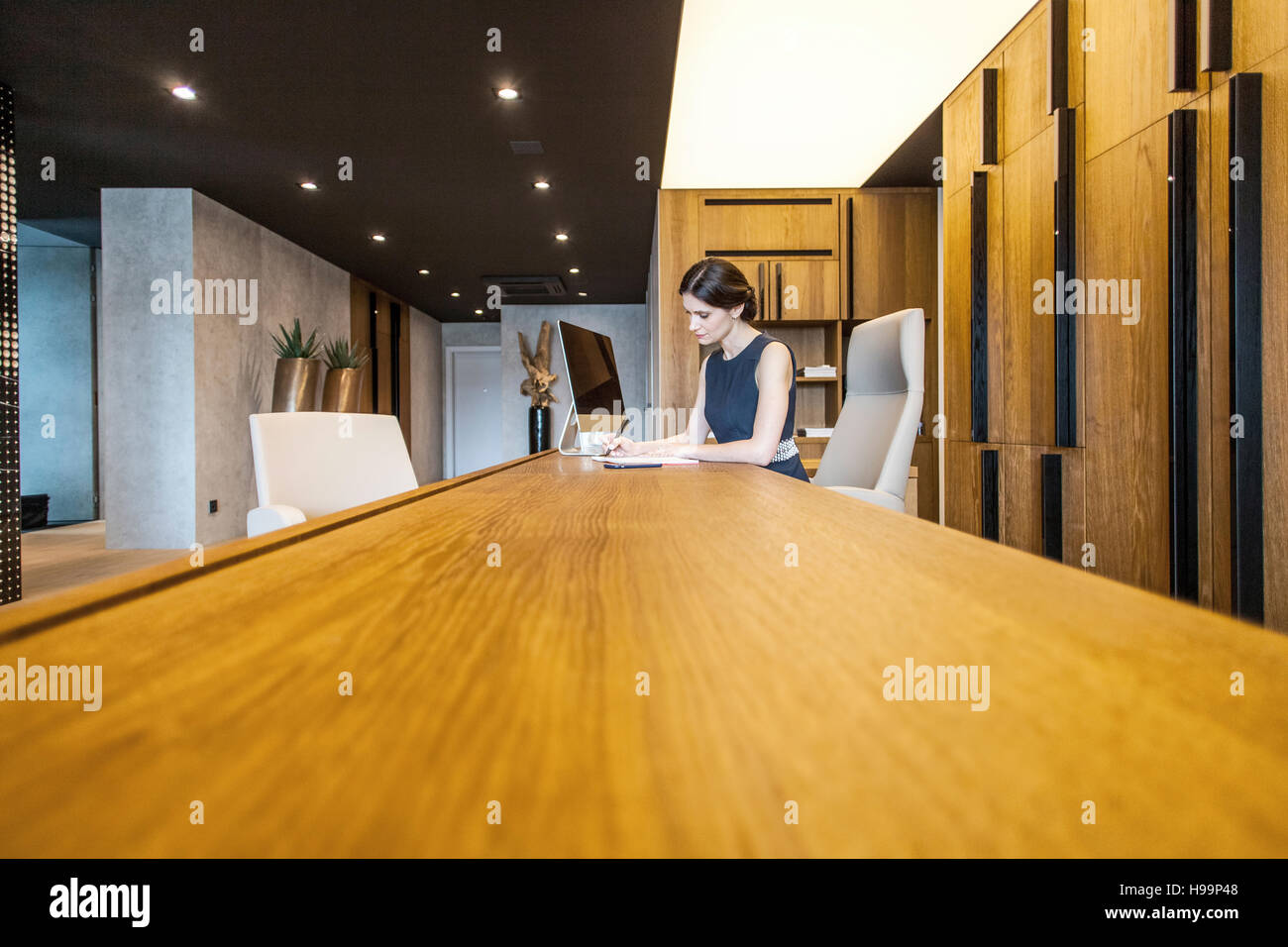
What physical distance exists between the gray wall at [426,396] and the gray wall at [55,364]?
12.8 feet

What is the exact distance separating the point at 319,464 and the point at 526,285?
731 centimetres

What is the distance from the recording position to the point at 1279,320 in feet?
5.83

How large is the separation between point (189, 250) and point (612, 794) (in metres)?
6.40

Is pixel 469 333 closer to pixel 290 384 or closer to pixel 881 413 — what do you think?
pixel 290 384

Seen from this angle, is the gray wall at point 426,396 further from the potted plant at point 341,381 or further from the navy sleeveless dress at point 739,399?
the navy sleeveless dress at point 739,399

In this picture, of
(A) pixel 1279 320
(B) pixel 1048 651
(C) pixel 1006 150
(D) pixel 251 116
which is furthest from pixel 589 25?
(B) pixel 1048 651

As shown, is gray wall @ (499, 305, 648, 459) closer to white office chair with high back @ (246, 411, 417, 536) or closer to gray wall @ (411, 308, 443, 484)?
gray wall @ (411, 308, 443, 484)

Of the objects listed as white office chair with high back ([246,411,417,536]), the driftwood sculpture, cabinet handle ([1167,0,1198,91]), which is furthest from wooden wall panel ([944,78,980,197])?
the driftwood sculpture

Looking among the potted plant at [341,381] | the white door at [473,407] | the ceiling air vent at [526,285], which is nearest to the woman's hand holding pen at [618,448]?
the potted plant at [341,381]

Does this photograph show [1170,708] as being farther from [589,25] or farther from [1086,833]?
[589,25]

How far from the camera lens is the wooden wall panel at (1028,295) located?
279cm

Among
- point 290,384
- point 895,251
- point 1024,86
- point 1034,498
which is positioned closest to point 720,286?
point 1034,498
